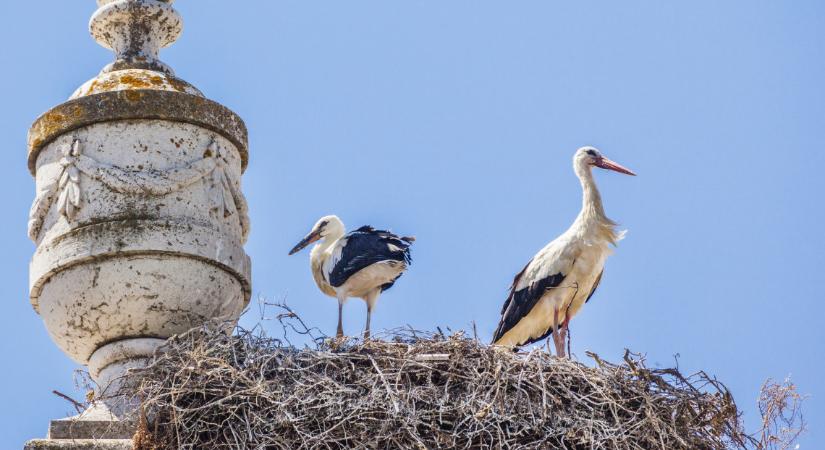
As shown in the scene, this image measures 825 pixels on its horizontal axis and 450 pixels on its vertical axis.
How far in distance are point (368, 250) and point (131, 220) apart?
4.00 meters

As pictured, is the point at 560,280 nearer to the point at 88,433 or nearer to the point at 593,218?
the point at 593,218

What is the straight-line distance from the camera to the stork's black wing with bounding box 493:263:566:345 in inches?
476

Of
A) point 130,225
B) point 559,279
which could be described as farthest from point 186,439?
point 559,279

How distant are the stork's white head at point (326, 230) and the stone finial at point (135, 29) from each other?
4.15 m

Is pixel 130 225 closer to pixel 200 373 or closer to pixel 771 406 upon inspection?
pixel 200 373

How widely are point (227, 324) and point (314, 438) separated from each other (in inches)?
40.8

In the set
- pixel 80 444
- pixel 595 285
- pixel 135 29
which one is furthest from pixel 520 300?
pixel 80 444

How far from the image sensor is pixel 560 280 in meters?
12.1

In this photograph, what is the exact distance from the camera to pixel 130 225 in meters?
8.91

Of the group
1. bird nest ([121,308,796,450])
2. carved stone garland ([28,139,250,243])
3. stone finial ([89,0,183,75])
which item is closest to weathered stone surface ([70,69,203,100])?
stone finial ([89,0,183,75])

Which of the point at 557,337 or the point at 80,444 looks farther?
the point at 557,337

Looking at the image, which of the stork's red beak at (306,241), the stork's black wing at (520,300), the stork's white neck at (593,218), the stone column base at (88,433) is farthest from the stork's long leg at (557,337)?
the stone column base at (88,433)

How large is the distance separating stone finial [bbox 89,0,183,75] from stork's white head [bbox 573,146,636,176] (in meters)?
4.02

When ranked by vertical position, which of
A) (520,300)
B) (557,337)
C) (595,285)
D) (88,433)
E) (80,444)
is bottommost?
(80,444)
